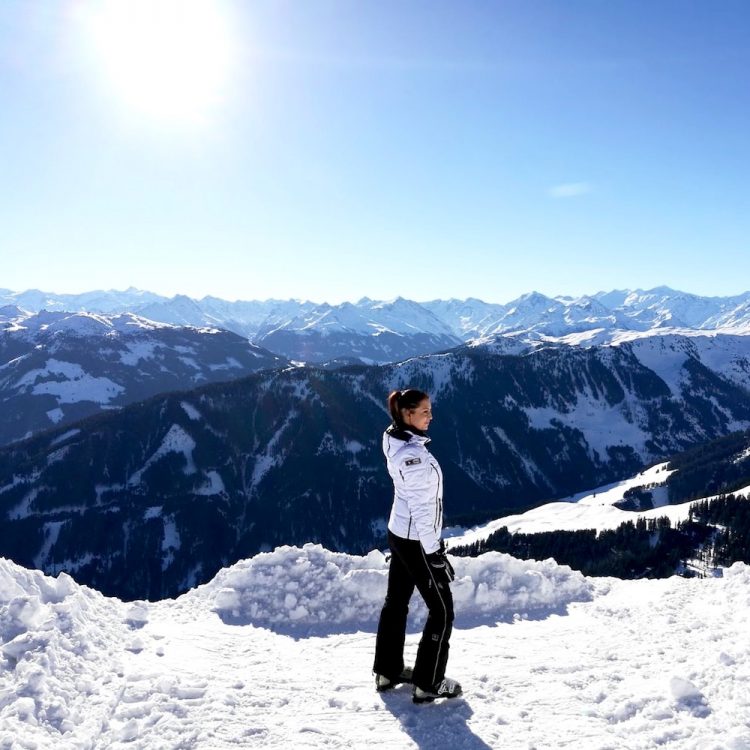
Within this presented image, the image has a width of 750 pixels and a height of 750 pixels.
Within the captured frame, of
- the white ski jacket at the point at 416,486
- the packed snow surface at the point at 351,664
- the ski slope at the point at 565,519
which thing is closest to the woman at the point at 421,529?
the white ski jacket at the point at 416,486

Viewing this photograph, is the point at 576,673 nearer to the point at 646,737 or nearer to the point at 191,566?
the point at 646,737

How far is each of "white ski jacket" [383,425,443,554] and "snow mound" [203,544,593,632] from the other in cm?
530

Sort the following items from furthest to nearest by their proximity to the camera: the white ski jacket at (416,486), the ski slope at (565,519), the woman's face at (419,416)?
the ski slope at (565,519)
the woman's face at (419,416)
the white ski jacket at (416,486)

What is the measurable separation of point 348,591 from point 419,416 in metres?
6.73

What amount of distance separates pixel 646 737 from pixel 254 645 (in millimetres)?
6753

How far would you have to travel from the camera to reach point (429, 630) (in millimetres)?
7863

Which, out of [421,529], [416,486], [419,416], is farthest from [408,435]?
[421,529]

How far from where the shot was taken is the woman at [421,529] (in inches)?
296

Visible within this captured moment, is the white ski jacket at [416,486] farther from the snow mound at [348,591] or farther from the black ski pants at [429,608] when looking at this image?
the snow mound at [348,591]

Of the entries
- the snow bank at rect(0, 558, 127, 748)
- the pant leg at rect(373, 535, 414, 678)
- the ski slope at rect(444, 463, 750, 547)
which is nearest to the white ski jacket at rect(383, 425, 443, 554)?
the pant leg at rect(373, 535, 414, 678)

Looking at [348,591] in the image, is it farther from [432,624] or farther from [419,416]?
[419,416]

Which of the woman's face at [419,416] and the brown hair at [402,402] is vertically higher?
the brown hair at [402,402]

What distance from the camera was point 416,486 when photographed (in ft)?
24.7

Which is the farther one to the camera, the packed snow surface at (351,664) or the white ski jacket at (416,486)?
the white ski jacket at (416,486)
